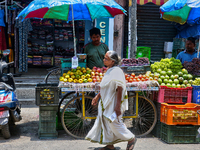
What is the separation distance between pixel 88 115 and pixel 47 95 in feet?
3.10

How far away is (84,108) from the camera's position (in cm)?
480

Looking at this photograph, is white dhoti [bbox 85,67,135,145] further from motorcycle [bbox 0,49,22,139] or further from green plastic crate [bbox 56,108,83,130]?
motorcycle [bbox 0,49,22,139]

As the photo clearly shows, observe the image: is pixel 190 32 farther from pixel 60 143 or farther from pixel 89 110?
pixel 60 143

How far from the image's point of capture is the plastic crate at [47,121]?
479 cm

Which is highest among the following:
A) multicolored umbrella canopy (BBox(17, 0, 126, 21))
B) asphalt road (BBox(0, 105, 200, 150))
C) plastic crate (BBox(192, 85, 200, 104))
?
multicolored umbrella canopy (BBox(17, 0, 126, 21))

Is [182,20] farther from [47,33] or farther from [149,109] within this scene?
[47,33]

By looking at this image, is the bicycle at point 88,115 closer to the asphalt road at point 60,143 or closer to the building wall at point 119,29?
the asphalt road at point 60,143

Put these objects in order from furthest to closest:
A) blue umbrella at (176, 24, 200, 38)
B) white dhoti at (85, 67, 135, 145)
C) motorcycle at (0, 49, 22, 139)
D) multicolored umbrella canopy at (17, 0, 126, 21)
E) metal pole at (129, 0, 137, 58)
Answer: blue umbrella at (176, 24, 200, 38) < metal pole at (129, 0, 137, 58) < multicolored umbrella canopy at (17, 0, 126, 21) < motorcycle at (0, 49, 22, 139) < white dhoti at (85, 67, 135, 145)

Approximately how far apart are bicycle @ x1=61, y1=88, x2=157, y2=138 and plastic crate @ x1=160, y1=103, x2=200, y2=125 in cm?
38

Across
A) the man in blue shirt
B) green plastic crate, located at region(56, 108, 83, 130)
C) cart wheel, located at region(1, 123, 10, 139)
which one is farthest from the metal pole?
cart wheel, located at region(1, 123, 10, 139)

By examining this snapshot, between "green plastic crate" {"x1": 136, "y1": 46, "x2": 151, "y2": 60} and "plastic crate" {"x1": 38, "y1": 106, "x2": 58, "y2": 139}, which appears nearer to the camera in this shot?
"plastic crate" {"x1": 38, "y1": 106, "x2": 58, "y2": 139}

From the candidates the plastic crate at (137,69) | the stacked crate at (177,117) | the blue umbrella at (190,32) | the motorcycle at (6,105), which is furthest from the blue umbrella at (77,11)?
the blue umbrella at (190,32)

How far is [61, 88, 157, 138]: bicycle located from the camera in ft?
16.1

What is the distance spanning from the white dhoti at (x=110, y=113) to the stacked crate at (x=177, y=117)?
107 cm
